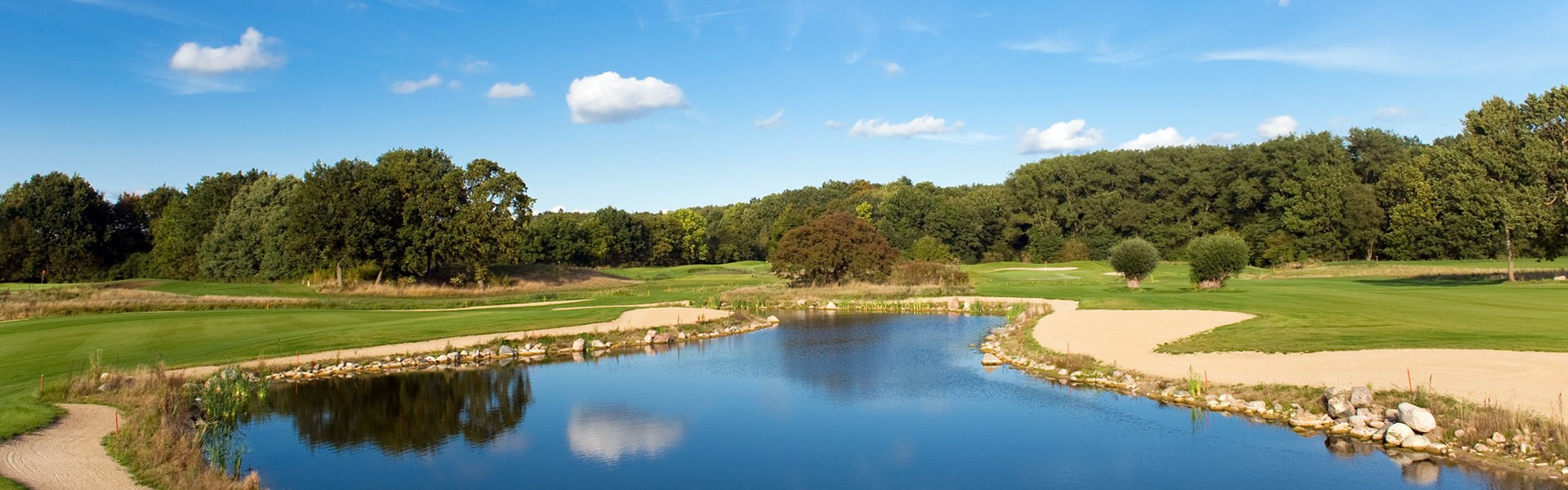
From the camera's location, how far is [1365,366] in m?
18.6

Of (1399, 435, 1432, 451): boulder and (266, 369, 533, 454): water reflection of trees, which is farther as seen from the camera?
(266, 369, 533, 454): water reflection of trees

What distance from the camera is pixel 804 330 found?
1348 inches

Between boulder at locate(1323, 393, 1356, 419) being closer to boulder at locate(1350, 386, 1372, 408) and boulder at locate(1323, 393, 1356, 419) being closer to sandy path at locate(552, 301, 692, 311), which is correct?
boulder at locate(1350, 386, 1372, 408)

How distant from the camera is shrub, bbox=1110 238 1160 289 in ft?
153

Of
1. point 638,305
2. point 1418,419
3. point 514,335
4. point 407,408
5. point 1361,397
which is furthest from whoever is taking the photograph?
point 638,305

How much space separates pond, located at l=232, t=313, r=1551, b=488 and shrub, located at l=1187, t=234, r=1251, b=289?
2329 cm

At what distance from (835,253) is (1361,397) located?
34.8m

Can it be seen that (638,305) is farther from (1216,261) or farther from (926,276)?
(1216,261)

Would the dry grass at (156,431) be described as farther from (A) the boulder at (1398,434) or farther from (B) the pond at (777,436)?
(A) the boulder at (1398,434)

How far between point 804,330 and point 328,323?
16744 millimetres

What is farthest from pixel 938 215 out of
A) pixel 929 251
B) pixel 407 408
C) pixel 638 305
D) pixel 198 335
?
pixel 407 408

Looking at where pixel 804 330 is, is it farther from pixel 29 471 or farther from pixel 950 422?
pixel 29 471

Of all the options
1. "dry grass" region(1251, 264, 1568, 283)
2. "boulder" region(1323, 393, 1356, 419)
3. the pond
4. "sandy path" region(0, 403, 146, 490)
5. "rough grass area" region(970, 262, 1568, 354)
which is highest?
"dry grass" region(1251, 264, 1568, 283)

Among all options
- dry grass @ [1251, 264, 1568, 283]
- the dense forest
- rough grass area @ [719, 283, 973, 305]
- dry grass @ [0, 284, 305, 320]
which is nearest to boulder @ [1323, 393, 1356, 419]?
rough grass area @ [719, 283, 973, 305]
